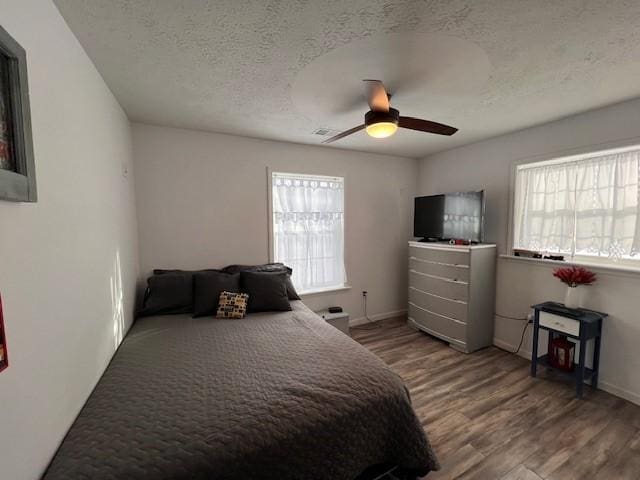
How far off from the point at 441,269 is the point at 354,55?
2.52 meters

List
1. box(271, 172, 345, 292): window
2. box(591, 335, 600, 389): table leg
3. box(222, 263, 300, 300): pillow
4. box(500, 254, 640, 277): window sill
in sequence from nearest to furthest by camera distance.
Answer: box(500, 254, 640, 277): window sill → box(591, 335, 600, 389): table leg → box(222, 263, 300, 300): pillow → box(271, 172, 345, 292): window

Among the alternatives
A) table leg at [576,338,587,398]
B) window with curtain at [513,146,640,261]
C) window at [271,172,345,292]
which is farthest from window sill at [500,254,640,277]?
window at [271,172,345,292]

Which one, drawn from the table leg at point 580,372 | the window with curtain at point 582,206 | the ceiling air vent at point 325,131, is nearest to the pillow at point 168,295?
the ceiling air vent at point 325,131

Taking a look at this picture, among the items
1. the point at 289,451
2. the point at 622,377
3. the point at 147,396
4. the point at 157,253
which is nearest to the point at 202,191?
the point at 157,253

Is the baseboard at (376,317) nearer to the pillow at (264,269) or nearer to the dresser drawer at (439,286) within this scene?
the dresser drawer at (439,286)

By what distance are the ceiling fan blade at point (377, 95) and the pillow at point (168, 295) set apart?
85.5 inches

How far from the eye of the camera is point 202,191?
288 cm

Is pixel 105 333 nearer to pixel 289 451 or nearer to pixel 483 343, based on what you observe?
pixel 289 451

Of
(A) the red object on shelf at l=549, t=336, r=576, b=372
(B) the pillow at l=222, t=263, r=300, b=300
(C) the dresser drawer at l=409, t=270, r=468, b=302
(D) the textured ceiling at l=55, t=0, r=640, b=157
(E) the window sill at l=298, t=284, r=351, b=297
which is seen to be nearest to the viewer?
(D) the textured ceiling at l=55, t=0, r=640, b=157

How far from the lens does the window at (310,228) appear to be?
3309mm

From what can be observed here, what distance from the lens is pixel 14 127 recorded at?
822mm

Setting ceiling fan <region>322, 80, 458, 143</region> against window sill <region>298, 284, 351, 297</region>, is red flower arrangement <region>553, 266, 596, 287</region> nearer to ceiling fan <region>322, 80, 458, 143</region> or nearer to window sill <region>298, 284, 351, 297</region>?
ceiling fan <region>322, 80, 458, 143</region>

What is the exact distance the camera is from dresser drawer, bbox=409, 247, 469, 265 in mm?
2982

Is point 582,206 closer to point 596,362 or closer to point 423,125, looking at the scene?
point 596,362
